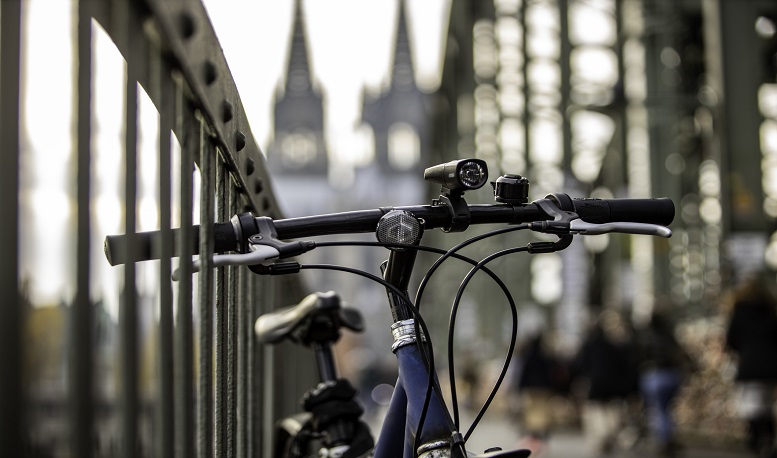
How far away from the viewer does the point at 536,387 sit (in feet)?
47.1

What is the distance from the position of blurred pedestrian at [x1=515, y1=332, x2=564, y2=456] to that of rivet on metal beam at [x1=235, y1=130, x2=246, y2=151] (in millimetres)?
10990

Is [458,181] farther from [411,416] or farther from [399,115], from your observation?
[399,115]

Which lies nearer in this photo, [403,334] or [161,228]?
[161,228]

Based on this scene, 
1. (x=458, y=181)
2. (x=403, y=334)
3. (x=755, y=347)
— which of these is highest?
(x=458, y=181)

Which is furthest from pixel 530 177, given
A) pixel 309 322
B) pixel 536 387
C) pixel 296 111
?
pixel 296 111

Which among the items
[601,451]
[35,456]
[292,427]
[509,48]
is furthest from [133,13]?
[509,48]

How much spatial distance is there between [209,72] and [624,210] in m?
0.94

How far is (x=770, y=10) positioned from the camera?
14773mm

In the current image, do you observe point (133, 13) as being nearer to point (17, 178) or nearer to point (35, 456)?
point (17, 178)

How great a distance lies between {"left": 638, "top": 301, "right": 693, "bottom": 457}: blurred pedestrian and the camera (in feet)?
40.2

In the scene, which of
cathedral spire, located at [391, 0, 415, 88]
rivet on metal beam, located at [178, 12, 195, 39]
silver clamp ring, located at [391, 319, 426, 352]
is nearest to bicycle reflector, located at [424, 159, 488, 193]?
silver clamp ring, located at [391, 319, 426, 352]

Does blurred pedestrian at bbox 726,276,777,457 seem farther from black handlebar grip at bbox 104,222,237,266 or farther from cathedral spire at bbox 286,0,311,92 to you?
cathedral spire at bbox 286,0,311,92

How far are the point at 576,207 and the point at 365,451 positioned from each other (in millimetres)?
916

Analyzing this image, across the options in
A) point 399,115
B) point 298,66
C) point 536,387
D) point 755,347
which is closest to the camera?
point 755,347
